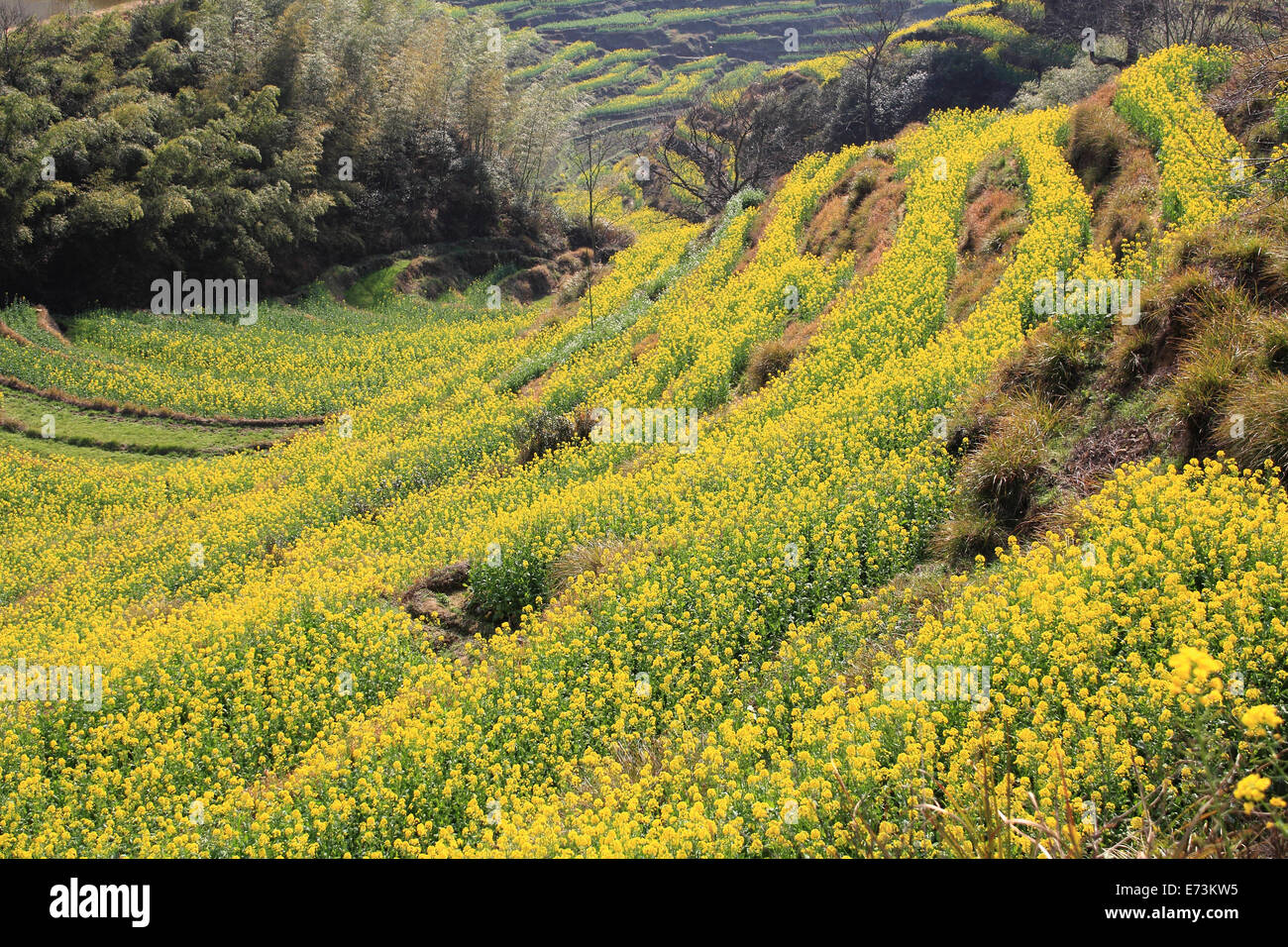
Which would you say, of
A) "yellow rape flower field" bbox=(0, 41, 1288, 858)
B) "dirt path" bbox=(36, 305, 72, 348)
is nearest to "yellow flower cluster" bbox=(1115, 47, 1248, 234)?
"yellow rape flower field" bbox=(0, 41, 1288, 858)

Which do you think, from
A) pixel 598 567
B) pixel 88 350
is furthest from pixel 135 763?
pixel 88 350

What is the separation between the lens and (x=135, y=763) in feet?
28.1

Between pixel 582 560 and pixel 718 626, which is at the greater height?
pixel 718 626

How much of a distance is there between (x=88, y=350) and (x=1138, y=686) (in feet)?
124

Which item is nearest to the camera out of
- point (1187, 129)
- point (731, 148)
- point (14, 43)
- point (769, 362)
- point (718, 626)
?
point (718, 626)

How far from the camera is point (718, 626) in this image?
321 inches

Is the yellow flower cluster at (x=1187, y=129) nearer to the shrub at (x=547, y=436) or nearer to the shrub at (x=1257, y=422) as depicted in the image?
the shrub at (x=1257, y=422)

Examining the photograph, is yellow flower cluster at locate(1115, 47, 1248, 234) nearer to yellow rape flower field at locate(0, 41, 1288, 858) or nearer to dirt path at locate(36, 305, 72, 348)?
yellow rape flower field at locate(0, 41, 1288, 858)

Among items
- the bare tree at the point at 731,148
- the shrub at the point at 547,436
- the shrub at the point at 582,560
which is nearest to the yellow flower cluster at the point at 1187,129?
the shrub at the point at 582,560

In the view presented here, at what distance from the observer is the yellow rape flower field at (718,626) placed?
16.2 ft

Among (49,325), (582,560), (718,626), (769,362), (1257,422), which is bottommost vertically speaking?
(582,560)

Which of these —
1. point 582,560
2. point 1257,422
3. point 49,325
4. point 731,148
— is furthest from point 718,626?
point 731,148

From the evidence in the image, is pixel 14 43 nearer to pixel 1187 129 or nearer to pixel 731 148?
pixel 1187 129
